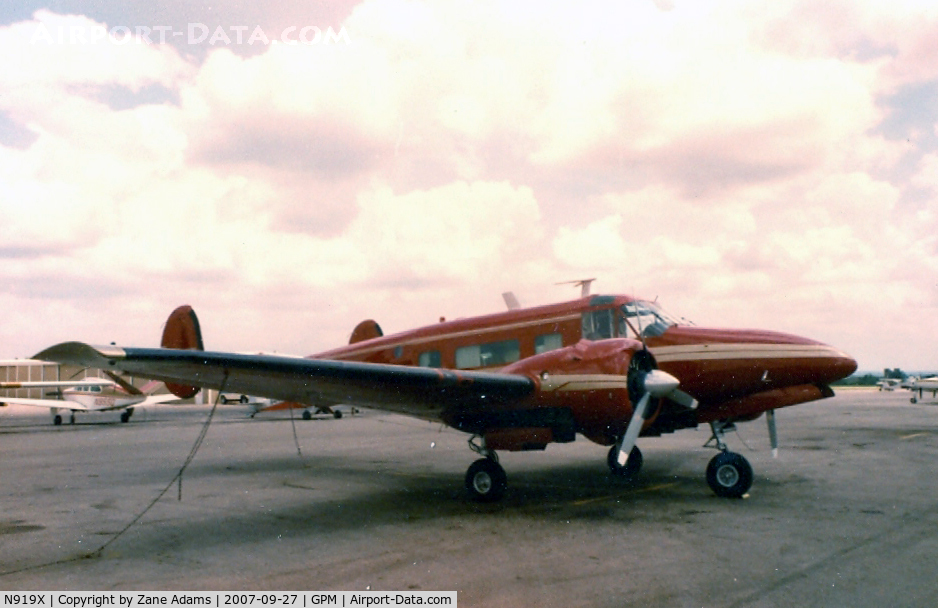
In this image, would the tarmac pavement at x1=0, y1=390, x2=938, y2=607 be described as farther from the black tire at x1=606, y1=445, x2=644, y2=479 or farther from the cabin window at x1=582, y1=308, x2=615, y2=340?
the cabin window at x1=582, y1=308, x2=615, y2=340

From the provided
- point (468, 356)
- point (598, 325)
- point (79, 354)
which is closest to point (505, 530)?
point (598, 325)

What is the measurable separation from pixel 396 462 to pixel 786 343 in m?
10.2

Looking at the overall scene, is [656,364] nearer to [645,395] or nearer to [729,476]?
[645,395]

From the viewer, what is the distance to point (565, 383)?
9891mm

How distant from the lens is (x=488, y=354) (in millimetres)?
13336

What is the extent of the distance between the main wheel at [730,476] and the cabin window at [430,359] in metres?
5.87

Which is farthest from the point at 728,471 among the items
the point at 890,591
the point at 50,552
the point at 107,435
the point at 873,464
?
the point at 107,435

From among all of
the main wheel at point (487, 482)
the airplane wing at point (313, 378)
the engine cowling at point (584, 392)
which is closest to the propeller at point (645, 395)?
the engine cowling at point (584, 392)

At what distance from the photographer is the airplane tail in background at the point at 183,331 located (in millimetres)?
12344

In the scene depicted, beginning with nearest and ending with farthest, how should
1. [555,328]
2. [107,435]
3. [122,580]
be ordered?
[122,580], [555,328], [107,435]

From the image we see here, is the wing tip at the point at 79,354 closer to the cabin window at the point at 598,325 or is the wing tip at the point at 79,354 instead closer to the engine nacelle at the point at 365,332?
the cabin window at the point at 598,325

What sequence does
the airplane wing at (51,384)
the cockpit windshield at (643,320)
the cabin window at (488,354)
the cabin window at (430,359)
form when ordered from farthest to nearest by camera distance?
the airplane wing at (51,384) < the cabin window at (430,359) < the cabin window at (488,354) < the cockpit windshield at (643,320)

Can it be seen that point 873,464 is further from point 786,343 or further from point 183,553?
point 183,553

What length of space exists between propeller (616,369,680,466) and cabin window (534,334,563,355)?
287cm
